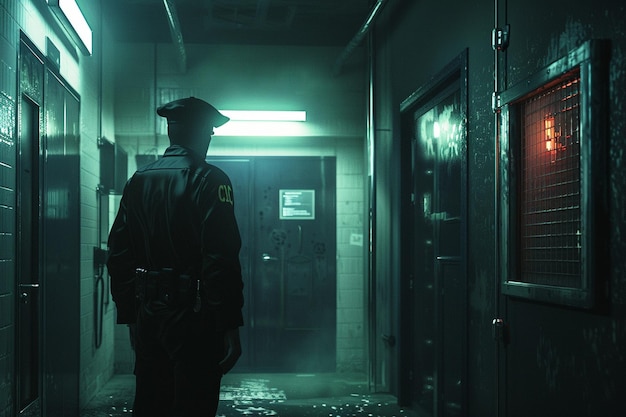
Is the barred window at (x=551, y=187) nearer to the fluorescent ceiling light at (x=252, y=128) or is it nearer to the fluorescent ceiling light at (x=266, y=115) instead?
the fluorescent ceiling light at (x=266, y=115)

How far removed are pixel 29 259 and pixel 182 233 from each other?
1.60m

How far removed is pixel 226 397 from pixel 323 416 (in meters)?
1.16

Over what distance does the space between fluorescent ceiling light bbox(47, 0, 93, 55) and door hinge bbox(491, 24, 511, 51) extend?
97.8 inches

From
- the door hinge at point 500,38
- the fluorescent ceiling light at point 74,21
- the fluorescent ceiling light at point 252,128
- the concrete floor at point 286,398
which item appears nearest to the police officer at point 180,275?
the door hinge at point 500,38

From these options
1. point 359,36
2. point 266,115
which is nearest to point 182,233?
point 359,36

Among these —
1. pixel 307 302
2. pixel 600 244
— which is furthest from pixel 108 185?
pixel 600 244

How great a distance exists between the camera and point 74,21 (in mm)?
5242

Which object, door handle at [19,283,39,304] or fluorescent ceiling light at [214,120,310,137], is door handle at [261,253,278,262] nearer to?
fluorescent ceiling light at [214,120,310,137]

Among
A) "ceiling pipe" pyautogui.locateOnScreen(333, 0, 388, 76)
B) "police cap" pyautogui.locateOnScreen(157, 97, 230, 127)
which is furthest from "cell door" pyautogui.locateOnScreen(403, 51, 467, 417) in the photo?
"police cap" pyautogui.locateOnScreen(157, 97, 230, 127)

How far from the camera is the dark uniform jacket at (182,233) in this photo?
132 inches

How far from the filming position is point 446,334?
523cm

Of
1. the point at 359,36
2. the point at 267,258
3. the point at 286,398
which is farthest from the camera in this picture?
the point at 267,258

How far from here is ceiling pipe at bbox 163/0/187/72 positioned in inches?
245

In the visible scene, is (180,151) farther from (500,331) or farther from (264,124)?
(264,124)
